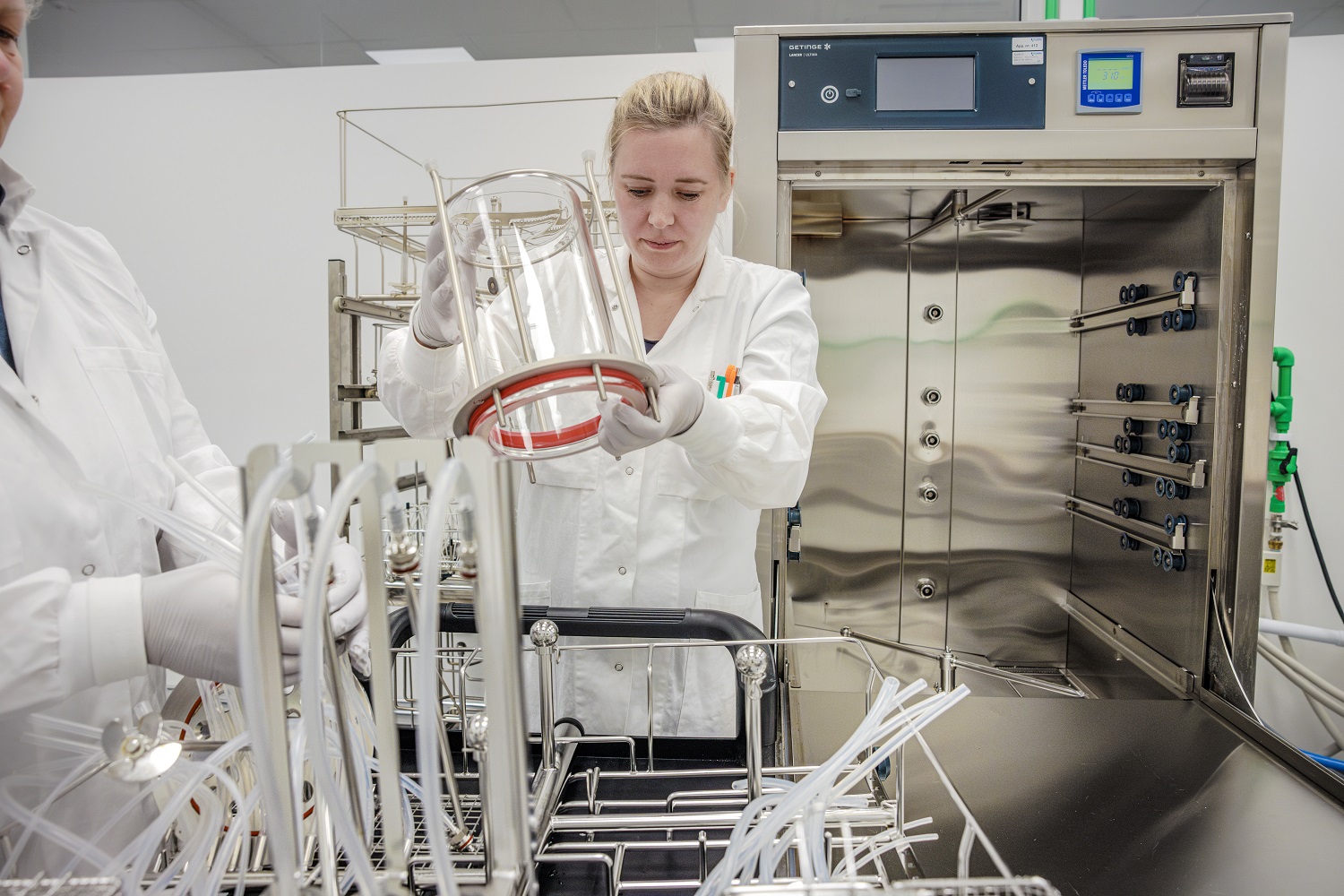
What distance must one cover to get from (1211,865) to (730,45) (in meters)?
2.10

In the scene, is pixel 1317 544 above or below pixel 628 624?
below

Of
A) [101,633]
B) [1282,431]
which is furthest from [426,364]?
[1282,431]

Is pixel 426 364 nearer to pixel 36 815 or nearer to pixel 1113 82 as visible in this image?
pixel 36 815

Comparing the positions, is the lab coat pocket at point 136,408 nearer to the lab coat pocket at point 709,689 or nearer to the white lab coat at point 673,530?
Answer: the white lab coat at point 673,530

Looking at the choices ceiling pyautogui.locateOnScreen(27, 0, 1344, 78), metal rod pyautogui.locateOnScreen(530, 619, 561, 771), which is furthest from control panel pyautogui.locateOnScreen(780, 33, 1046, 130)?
ceiling pyautogui.locateOnScreen(27, 0, 1344, 78)

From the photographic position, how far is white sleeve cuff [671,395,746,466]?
0.83 metres

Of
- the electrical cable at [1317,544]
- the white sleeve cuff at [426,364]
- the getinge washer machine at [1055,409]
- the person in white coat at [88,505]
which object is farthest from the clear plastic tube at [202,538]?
the electrical cable at [1317,544]

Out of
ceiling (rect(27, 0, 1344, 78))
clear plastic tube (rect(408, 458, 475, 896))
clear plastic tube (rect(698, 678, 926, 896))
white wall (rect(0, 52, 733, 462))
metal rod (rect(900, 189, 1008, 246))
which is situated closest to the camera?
clear plastic tube (rect(408, 458, 475, 896))

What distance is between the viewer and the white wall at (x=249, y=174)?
7.29ft

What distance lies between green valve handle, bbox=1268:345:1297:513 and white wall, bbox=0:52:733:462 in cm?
188

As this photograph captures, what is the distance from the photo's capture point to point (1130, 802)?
0.93 m

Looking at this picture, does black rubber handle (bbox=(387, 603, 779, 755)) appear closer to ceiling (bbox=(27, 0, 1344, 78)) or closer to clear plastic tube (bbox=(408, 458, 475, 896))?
clear plastic tube (bbox=(408, 458, 475, 896))

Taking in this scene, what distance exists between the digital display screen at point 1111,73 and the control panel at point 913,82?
75mm

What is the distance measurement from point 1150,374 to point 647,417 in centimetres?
128
